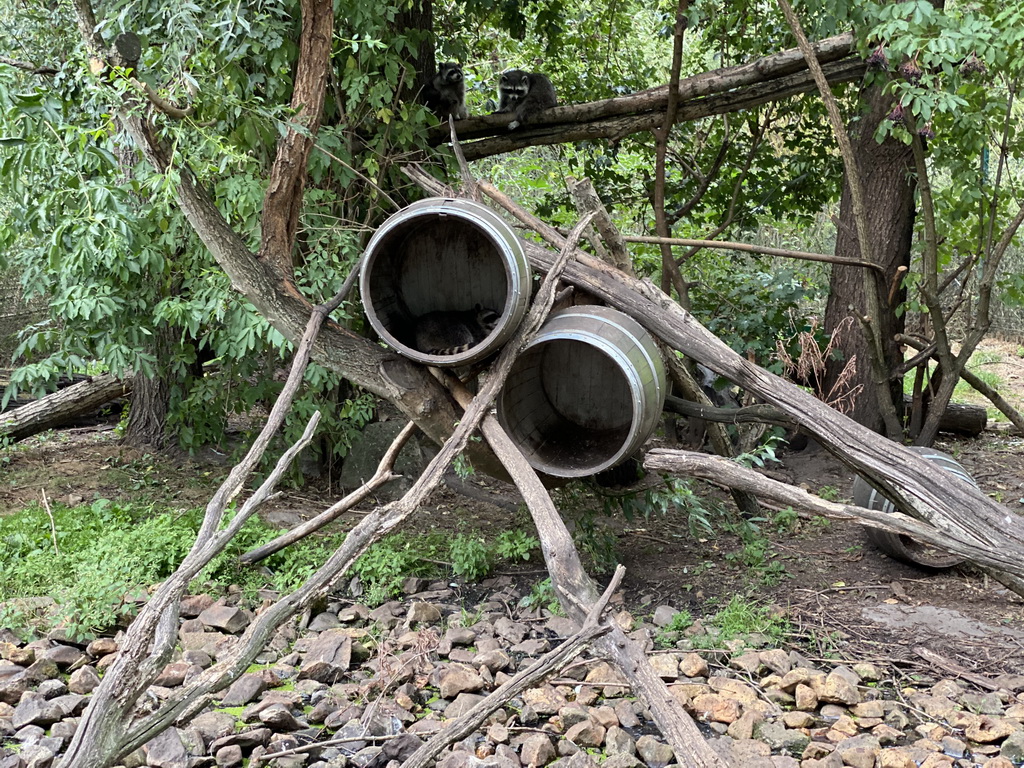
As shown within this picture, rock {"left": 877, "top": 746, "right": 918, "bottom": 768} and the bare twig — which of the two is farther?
the bare twig

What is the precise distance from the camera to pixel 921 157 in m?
5.26

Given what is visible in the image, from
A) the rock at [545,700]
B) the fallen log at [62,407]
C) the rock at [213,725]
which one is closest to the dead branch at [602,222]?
the rock at [545,700]

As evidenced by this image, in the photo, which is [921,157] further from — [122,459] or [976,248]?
[122,459]

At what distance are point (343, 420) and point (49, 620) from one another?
2.32 metres

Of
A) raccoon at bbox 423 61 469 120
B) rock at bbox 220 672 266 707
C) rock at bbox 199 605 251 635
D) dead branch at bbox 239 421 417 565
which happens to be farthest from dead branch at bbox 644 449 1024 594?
raccoon at bbox 423 61 469 120

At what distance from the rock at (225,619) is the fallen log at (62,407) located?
292 centimetres

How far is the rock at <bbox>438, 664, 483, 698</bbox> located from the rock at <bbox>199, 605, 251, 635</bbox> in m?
1.09

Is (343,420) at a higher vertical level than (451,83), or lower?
lower

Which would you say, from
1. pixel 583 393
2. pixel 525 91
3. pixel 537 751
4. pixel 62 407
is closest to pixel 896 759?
pixel 537 751

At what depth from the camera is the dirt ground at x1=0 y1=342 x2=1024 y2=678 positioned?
3.87 meters

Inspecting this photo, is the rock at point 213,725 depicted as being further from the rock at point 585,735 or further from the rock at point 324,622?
the rock at point 585,735

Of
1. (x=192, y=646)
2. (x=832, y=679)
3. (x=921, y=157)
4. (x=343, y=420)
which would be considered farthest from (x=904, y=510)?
(x=343, y=420)

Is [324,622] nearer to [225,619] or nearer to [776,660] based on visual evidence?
[225,619]

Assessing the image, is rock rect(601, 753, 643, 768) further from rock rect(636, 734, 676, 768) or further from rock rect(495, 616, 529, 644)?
rock rect(495, 616, 529, 644)
